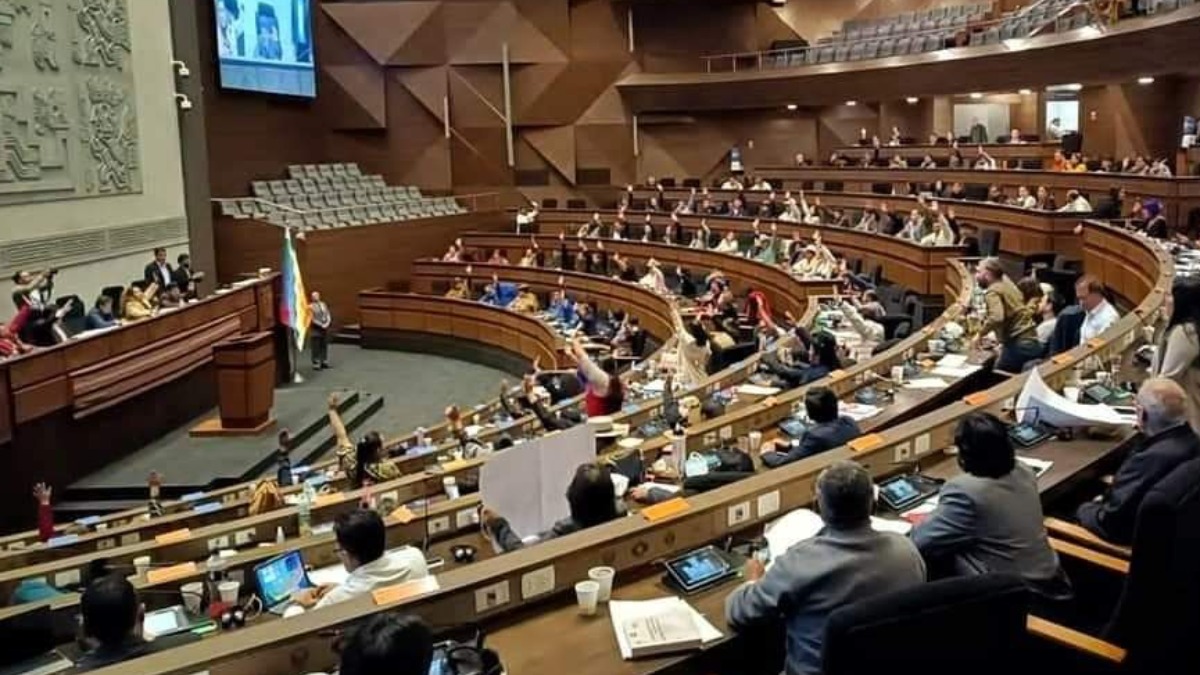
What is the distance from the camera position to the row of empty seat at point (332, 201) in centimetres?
1606

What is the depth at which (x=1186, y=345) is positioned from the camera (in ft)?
14.1

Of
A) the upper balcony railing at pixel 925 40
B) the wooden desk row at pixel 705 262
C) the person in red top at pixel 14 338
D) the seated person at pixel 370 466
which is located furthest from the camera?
the upper balcony railing at pixel 925 40

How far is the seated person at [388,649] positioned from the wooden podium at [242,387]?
7.49 metres

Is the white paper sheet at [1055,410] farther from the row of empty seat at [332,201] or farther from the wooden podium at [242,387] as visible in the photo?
the row of empty seat at [332,201]

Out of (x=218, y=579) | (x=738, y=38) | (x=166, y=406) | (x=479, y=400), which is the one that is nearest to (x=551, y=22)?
(x=738, y=38)

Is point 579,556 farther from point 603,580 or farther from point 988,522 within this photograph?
point 988,522

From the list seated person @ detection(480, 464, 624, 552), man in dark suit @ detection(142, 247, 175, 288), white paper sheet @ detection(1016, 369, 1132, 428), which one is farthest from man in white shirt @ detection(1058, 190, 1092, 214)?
seated person @ detection(480, 464, 624, 552)

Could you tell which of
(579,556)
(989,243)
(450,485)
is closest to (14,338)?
(450,485)

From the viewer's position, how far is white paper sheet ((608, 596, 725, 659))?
2541 millimetres

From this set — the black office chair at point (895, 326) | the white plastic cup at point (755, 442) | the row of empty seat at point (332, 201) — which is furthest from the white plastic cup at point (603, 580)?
the row of empty seat at point (332, 201)

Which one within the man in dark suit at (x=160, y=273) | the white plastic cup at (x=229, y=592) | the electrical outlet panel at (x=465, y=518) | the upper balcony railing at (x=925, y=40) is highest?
the upper balcony railing at (x=925, y=40)

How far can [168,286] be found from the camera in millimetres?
10531

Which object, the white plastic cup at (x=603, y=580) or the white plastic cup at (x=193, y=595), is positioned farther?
the white plastic cup at (x=193, y=595)

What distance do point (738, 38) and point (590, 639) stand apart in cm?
2038
